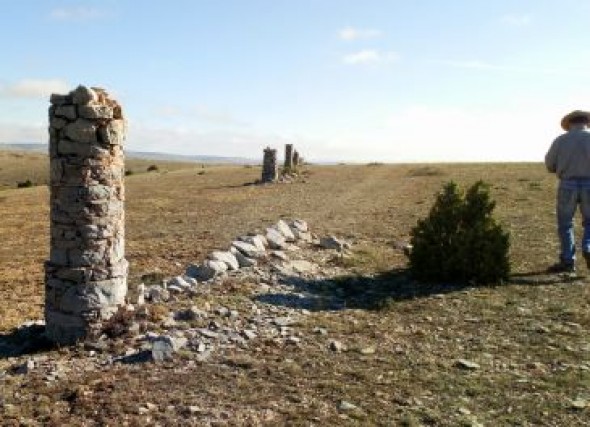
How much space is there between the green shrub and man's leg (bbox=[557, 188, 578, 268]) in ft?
3.94

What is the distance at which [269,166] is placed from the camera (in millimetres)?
40531

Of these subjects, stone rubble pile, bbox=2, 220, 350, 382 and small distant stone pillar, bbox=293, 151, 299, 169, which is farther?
small distant stone pillar, bbox=293, 151, 299, 169

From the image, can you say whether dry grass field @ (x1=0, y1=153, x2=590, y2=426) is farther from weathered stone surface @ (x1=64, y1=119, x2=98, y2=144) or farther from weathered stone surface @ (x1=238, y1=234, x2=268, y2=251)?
weathered stone surface @ (x1=64, y1=119, x2=98, y2=144)

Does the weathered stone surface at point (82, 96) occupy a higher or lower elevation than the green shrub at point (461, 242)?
higher

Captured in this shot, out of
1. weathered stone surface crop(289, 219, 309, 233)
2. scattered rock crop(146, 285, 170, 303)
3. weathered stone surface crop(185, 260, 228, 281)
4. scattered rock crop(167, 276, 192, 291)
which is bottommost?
scattered rock crop(146, 285, 170, 303)

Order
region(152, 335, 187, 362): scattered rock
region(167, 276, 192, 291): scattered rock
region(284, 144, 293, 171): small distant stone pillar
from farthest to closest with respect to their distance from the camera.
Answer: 1. region(284, 144, 293, 171): small distant stone pillar
2. region(167, 276, 192, 291): scattered rock
3. region(152, 335, 187, 362): scattered rock

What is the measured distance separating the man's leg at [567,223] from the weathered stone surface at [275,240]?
5.98 m

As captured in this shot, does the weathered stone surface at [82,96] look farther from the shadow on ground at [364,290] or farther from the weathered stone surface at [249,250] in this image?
the weathered stone surface at [249,250]

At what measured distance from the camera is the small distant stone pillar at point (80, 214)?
9445mm

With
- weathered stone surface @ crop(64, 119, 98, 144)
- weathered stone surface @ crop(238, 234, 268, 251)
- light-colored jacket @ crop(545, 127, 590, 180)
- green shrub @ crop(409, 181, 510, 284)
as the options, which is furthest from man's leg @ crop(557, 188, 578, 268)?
weathered stone surface @ crop(64, 119, 98, 144)

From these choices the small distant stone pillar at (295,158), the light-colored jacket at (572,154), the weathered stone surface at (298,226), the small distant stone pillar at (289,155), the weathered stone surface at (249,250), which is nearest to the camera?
the light-colored jacket at (572,154)

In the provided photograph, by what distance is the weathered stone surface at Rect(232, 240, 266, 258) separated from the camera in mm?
13667

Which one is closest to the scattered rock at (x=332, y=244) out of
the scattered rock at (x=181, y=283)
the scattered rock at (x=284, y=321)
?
the scattered rock at (x=181, y=283)

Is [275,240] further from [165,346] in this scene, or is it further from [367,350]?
[165,346]
